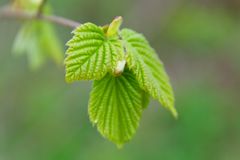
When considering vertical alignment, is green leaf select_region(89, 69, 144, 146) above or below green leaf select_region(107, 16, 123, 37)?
below

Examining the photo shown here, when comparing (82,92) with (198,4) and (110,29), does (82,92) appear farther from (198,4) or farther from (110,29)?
(110,29)

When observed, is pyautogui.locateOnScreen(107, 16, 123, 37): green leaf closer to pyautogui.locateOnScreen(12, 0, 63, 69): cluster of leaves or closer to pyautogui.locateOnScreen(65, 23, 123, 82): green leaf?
pyautogui.locateOnScreen(65, 23, 123, 82): green leaf

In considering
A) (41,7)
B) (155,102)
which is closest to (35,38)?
(41,7)

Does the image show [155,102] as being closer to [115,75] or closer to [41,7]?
[41,7]

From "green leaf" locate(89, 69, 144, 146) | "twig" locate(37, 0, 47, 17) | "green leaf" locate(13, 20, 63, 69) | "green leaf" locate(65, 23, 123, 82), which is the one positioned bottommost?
"green leaf" locate(89, 69, 144, 146)

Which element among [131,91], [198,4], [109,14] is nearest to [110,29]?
[131,91]

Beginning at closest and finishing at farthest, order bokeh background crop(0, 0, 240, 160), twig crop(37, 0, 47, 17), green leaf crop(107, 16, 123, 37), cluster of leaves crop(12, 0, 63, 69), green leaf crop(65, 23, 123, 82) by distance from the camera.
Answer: green leaf crop(65, 23, 123, 82)
green leaf crop(107, 16, 123, 37)
twig crop(37, 0, 47, 17)
cluster of leaves crop(12, 0, 63, 69)
bokeh background crop(0, 0, 240, 160)

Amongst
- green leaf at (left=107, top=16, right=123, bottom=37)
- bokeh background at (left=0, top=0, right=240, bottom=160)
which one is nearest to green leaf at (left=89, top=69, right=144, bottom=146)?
green leaf at (left=107, top=16, right=123, bottom=37)
